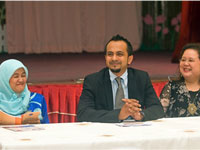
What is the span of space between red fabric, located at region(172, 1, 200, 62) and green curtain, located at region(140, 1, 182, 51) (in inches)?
95.2

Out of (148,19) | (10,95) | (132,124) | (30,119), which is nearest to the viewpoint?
(132,124)

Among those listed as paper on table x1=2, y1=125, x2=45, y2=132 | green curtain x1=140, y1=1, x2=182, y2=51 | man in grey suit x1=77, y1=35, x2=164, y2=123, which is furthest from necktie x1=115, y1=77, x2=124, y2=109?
green curtain x1=140, y1=1, x2=182, y2=51

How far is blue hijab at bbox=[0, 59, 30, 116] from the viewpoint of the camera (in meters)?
3.27

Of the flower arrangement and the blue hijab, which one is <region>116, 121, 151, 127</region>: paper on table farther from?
the flower arrangement

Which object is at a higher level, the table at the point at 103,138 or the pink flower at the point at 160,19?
the pink flower at the point at 160,19

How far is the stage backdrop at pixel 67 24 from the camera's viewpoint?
8.62m

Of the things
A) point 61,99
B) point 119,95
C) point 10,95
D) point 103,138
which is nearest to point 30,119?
point 10,95

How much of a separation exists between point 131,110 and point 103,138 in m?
0.51

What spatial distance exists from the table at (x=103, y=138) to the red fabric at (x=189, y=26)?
4281 mm

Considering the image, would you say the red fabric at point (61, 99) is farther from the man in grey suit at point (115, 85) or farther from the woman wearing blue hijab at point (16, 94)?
the man in grey suit at point (115, 85)

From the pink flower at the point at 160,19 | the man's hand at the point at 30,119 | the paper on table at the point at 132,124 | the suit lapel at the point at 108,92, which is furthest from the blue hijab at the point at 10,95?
the pink flower at the point at 160,19

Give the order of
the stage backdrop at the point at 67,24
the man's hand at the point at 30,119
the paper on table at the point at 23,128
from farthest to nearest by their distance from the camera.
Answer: the stage backdrop at the point at 67,24 < the man's hand at the point at 30,119 < the paper on table at the point at 23,128

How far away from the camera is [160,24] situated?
9.52 meters

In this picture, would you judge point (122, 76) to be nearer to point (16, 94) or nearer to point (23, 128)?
point (16, 94)
